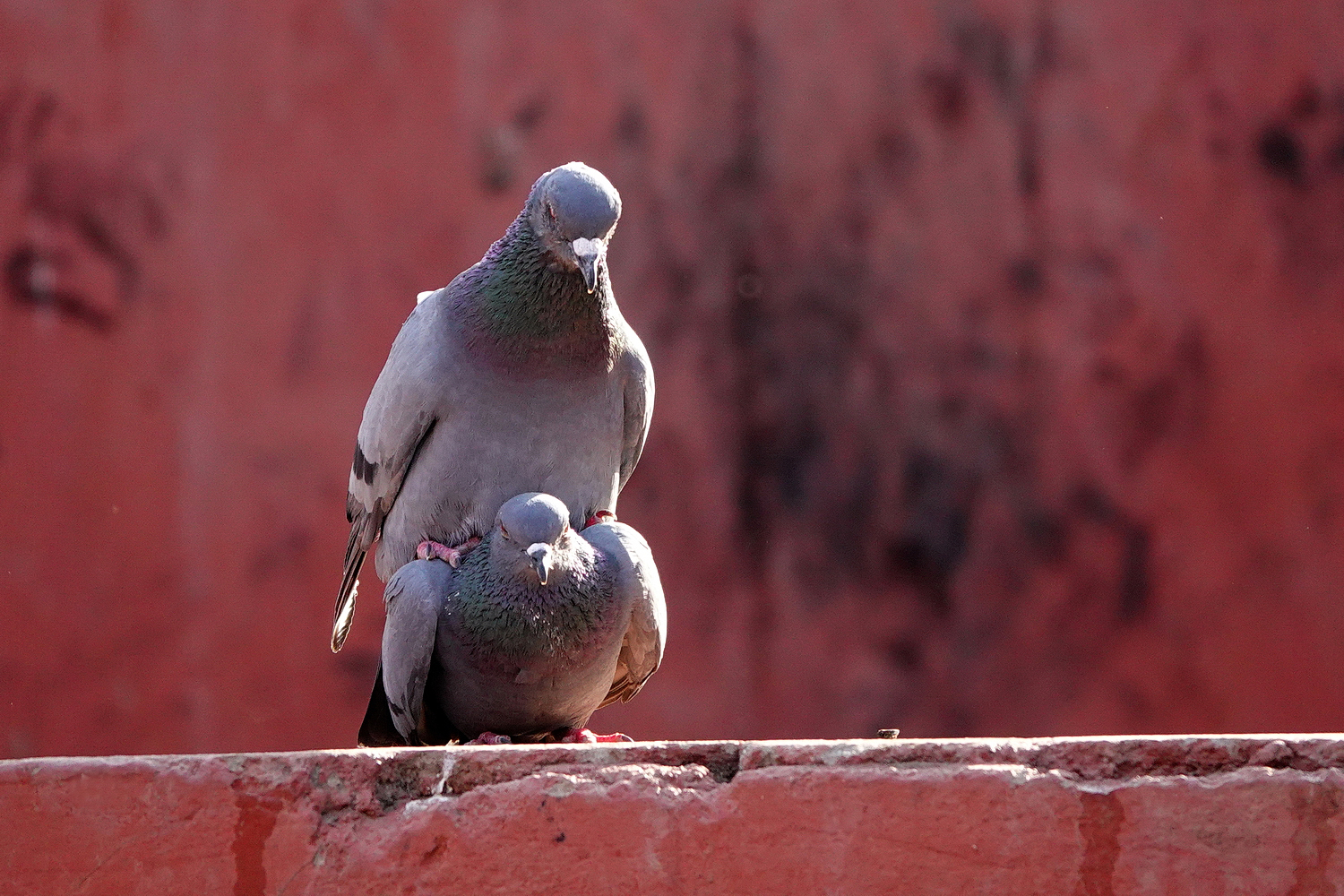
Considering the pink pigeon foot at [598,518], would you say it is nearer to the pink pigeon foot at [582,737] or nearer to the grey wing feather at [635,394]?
the grey wing feather at [635,394]

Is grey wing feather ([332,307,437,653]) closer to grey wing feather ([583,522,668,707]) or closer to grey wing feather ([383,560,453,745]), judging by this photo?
grey wing feather ([383,560,453,745])

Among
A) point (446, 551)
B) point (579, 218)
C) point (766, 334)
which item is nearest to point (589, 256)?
point (579, 218)

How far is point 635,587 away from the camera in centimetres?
363

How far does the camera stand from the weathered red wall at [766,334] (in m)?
6.77

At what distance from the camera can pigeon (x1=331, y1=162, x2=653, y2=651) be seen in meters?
3.65

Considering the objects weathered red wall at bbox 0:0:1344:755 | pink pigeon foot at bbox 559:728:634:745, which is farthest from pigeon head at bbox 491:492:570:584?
weathered red wall at bbox 0:0:1344:755

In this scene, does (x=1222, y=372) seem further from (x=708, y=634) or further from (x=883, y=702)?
(x=708, y=634)

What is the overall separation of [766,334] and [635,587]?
3545 millimetres

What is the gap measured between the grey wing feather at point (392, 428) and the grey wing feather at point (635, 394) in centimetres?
51

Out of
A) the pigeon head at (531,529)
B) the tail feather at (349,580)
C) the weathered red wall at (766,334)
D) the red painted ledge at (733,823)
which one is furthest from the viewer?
the weathered red wall at (766,334)

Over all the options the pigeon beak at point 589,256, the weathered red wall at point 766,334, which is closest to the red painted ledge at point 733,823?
the pigeon beak at point 589,256

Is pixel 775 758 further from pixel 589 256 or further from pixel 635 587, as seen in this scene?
pixel 589 256

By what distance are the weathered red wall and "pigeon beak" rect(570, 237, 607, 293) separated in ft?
11.4

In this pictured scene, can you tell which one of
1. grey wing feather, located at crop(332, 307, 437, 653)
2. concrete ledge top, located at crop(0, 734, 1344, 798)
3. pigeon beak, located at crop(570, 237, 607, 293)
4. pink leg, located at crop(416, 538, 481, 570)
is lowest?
concrete ledge top, located at crop(0, 734, 1344, 798)
